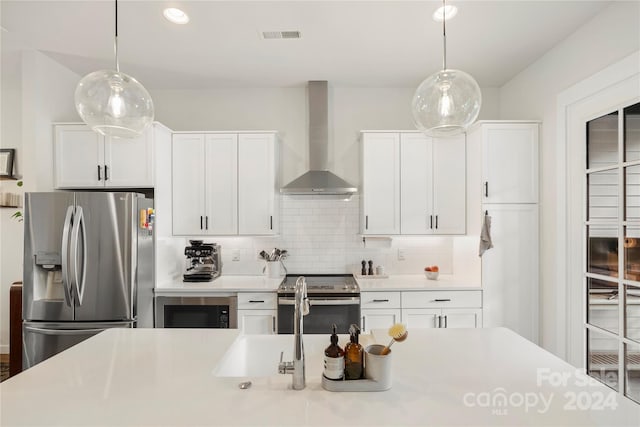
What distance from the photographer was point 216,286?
10.3ft

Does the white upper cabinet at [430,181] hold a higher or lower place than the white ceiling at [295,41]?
lower

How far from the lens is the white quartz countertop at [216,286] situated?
121 inches

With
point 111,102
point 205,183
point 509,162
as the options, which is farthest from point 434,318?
point 111,102

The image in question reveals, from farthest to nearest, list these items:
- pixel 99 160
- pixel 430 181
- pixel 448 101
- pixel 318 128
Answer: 1. pixel 318 128
2. pixel 430 181
3. pixel 99 160
4. pixel 448 101

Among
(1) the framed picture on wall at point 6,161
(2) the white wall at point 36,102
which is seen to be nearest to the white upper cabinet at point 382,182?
(2) the white wall at point 36,102

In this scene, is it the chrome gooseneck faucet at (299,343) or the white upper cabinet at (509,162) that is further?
the white upper cabinet at (509,162)

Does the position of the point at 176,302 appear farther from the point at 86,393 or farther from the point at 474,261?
the point at 474,261

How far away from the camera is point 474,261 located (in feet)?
10.5

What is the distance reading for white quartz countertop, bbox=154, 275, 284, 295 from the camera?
307 cm

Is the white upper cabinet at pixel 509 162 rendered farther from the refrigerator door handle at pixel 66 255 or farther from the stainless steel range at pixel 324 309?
the refrigerator door handle at pixel 66 255

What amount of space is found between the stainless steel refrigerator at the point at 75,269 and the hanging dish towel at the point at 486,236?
2857mm

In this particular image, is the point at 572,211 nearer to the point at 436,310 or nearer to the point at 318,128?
the point at 436,310

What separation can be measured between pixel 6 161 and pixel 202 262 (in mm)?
2599

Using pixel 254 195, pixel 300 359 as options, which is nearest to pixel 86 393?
pixel 300 359
